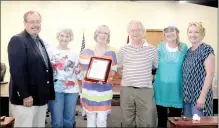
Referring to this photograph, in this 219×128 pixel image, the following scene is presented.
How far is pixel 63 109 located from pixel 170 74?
1171 millimetres

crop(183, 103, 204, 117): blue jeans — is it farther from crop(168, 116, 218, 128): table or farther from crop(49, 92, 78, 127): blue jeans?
crop(49, 92, 78, 127): blue jeans

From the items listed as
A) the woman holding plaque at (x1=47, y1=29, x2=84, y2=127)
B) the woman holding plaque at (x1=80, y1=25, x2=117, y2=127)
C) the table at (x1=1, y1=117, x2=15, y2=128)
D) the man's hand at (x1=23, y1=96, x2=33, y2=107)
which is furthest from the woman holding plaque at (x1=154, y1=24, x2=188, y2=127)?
the table at (x1=1, y1=117, x2=15, y2=128)

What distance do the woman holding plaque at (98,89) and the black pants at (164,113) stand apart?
0.67m

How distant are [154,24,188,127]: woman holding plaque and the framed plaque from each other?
0.66m

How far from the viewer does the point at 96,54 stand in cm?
252

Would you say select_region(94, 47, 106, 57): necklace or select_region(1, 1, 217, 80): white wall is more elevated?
select_region(1, 1, 217, 80): white wall

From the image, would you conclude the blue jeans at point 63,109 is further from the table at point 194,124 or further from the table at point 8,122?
the table at point 194,124

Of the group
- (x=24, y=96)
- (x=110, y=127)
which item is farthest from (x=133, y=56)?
(x=110, y=127)

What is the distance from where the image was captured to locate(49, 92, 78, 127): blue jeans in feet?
8.50

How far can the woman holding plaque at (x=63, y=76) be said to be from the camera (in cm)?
256

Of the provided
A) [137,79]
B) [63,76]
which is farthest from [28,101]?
[137,79]

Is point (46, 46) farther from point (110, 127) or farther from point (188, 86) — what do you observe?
point (110, 127)

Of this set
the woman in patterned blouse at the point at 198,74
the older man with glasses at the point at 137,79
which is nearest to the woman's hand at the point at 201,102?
the woman in patterned blouse at the point at 198,74

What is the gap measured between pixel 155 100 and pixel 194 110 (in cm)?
42
